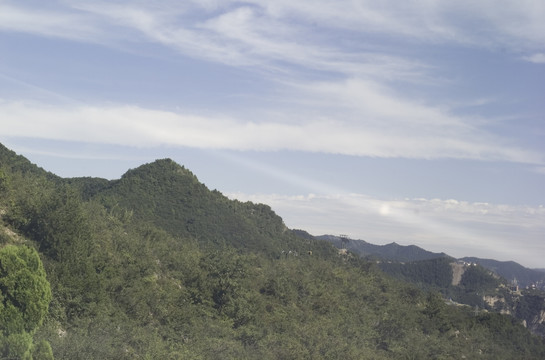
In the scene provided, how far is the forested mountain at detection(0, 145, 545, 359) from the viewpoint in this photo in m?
26.3

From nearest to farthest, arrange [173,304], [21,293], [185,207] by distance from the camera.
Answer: [21,293] → [173,304] → [185,207]

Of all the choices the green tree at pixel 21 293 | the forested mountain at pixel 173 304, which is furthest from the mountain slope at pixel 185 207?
the green tree at pixel 21 293

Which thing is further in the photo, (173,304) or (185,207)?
(185,207)

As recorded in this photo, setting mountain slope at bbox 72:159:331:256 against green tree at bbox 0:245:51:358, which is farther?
mountain slope at bbox 72:159:331:256

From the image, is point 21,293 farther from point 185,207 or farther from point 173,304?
point 185,207

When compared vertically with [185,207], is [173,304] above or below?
below

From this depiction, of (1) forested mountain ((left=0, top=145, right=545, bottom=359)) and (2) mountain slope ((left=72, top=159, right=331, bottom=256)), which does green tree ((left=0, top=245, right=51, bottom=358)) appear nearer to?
(1) forested mountain ((left=0, top=145, right=545, bottom=359))

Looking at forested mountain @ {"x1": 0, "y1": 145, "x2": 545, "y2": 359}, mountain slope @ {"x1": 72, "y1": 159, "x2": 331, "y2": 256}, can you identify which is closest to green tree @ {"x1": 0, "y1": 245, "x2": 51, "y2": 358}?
forested mountain @ {"x1": 0, "y1": 145, "x2": 545, "y2": 359}

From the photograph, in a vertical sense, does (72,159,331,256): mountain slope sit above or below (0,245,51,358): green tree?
above

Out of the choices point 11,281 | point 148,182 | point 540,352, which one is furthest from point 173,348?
point 148,182

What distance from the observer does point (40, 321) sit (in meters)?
25.9

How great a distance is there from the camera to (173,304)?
41.6 metres

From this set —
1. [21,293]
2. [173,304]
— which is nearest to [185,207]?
[173,304]

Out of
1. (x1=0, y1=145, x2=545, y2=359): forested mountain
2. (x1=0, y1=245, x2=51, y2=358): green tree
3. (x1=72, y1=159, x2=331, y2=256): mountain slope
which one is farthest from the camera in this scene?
(x1=72, y1=159, x2=331, y2=256): mountain slope
